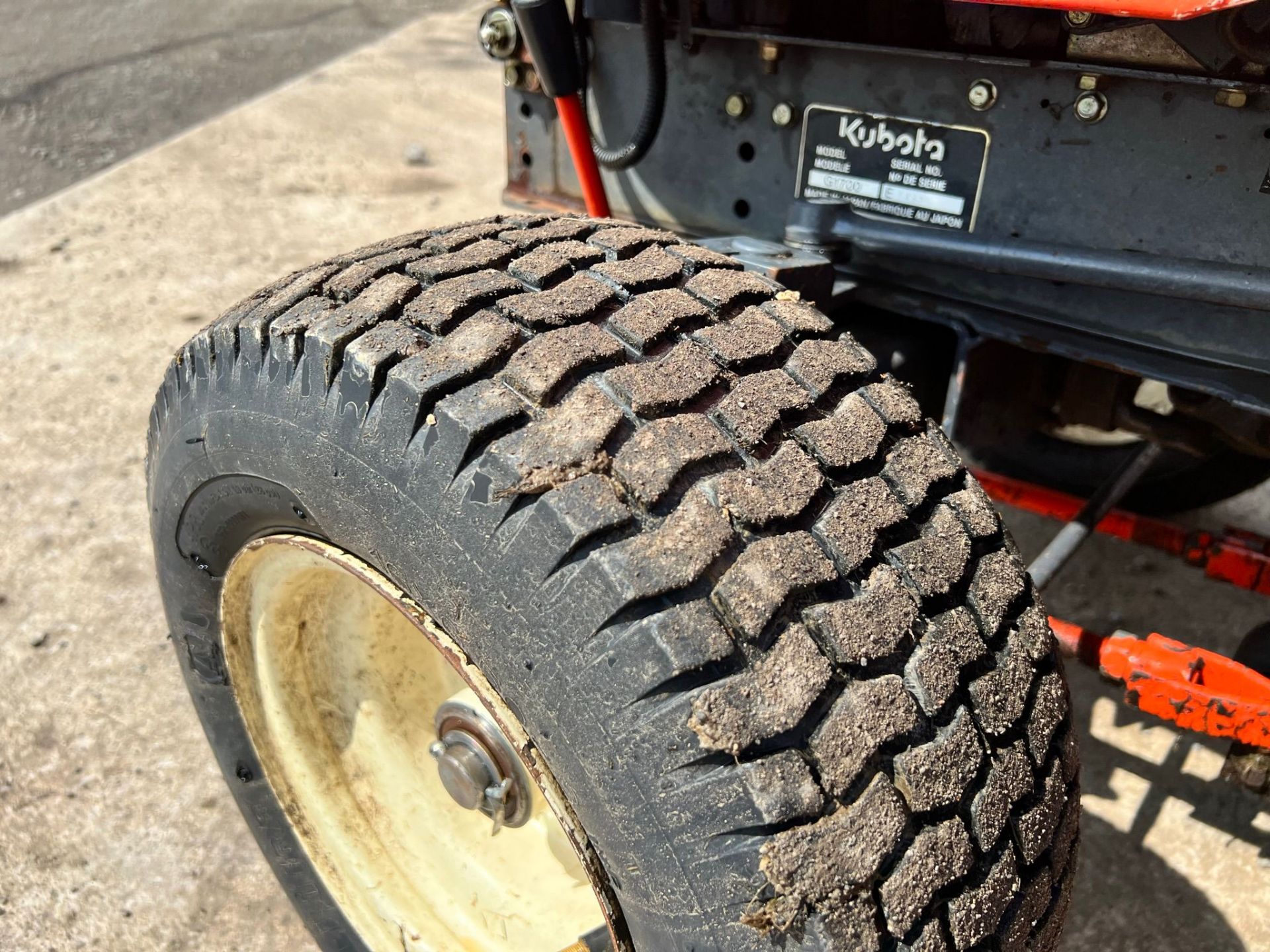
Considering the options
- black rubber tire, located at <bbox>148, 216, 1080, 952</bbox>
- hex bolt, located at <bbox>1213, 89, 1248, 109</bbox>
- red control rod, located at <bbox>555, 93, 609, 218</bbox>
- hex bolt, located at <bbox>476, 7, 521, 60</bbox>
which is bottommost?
black rubber tire, located at <bbox>148, 216, 1080, 952</bbox>

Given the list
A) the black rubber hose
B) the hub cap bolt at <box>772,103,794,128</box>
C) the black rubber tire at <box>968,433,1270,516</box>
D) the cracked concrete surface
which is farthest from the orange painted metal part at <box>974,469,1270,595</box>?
the cracked concrete surface

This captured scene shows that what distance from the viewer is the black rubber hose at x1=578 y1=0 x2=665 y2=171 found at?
178 cm

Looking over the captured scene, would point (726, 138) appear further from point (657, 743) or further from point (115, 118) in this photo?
point (115, 118)

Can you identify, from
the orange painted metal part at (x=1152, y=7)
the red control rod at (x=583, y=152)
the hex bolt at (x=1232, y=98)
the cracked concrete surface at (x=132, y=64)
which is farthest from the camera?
the cracked concrete surface at (x=132, y=64)

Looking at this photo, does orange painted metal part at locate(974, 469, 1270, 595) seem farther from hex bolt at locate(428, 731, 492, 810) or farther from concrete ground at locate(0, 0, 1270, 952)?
hex bolt at locate(428, 731, 492, 810)

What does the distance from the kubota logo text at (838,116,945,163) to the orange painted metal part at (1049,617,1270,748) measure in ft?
2.43

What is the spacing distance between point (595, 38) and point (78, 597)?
6.76 feet

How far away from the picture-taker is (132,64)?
23.2 ft

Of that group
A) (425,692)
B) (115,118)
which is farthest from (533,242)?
(115,118)

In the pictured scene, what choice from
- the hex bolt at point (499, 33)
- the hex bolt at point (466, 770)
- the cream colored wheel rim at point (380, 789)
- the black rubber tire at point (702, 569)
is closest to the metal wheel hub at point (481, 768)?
the hex bolt at point (466, 770)

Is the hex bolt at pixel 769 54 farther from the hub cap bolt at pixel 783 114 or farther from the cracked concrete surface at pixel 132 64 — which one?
the cracked concrete surface at pixel 132 64

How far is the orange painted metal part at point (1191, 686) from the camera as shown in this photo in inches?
63.5

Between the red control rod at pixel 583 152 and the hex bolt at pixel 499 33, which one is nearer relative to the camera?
the red control rod at pixel 583 152

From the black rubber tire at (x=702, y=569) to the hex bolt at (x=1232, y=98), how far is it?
0.54 meters
